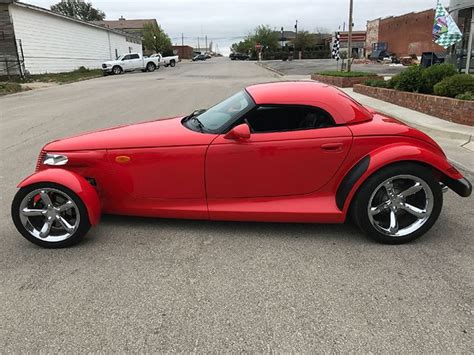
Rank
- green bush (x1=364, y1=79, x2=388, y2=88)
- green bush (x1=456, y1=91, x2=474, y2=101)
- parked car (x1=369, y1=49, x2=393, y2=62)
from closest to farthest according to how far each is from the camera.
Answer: green bush (x1=456, y1=91, x2=474, y2=101)
green bush (x1=364, y1=79, x2=388, y2=88)
parked car (x1=369, y1=49, x2=393, y2=62)

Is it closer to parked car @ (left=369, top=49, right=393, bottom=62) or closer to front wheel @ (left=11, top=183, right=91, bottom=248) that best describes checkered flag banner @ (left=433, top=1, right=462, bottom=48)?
front wheel @ (left=11, top=183, right=91, bottom=248)

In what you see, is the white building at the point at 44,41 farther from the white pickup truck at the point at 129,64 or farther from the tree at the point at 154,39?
the tree at the point at 154,39

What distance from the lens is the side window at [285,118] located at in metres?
3.97

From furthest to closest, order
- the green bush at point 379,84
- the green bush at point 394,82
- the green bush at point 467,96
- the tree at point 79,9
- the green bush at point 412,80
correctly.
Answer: the tree at point 79,9 < the green bush at point 379,84 < the green bush at point 394,82 < the green bush at point 412,80 < the green bush at point 467,96

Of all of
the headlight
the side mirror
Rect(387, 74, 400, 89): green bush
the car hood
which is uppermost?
the side mirror

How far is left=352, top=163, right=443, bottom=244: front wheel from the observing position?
3803 mm

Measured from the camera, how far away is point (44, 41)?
3328 centimetres

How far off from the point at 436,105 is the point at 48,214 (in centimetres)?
886

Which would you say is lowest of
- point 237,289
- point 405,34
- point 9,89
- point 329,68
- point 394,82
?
point 329,68

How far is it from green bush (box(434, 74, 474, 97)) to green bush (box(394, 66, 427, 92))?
4.90ft

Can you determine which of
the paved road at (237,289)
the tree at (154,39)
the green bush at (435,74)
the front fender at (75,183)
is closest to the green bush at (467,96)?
the green bush at (435,74)

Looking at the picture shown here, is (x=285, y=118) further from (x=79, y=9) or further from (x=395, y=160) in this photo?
(x=79, y=9)

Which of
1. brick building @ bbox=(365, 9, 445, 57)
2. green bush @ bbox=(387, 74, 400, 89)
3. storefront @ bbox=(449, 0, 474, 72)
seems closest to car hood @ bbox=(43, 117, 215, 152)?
green bush @ bbox=(387, 74, 400, 89)

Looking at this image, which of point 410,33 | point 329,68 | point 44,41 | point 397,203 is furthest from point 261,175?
point 410,33
